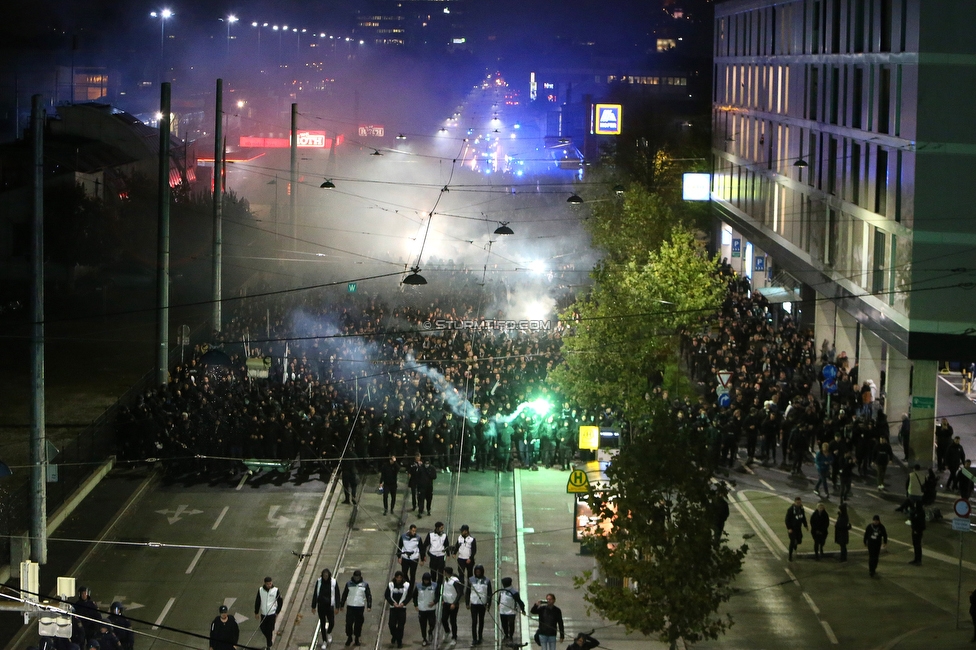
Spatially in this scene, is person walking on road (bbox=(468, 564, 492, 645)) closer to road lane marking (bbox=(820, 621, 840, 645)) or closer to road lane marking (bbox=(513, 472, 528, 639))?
road lane marking (bbox=(513, 472, 528, 639))

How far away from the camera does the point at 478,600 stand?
611 inches

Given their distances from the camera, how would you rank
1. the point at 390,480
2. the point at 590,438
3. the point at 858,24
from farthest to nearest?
1. the point at 858,24
2. the point at 590,438
3. the point at 390,480

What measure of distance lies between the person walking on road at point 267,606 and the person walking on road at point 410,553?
2300 millimetres

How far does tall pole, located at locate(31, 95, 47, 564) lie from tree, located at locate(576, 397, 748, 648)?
28.9 feet

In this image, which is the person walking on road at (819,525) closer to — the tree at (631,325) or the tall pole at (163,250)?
the tree at (631,325)

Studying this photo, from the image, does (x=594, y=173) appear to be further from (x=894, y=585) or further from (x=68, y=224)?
(x=894, y=585)

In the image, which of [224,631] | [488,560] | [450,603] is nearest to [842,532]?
[488,560]

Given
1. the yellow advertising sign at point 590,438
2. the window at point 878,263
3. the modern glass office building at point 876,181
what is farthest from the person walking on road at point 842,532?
the window at point 878,263

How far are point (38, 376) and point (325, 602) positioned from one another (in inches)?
252

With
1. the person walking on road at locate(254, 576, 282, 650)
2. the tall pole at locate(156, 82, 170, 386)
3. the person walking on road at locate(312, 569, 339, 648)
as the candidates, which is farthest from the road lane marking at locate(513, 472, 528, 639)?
the tall pole at locate(156, 82, 170, 386)

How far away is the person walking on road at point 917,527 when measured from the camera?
18.1 m

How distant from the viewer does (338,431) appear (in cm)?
2295

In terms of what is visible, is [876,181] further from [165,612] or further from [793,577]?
[165,612]

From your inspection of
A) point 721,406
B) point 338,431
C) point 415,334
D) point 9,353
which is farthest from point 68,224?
point 721,406
